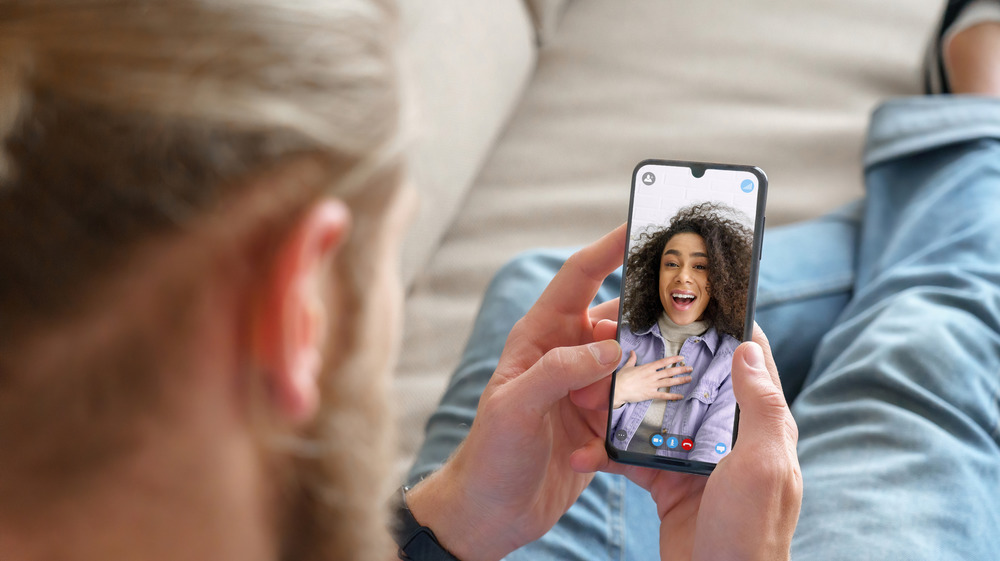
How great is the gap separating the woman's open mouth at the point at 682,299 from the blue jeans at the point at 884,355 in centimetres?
19

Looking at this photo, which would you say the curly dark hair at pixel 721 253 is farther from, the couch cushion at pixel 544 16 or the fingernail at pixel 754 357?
the couch cushion at pixel 544 16

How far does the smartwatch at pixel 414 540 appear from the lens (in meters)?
0.61

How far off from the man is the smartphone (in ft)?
0.81

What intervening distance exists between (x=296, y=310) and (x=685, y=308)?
31 cm

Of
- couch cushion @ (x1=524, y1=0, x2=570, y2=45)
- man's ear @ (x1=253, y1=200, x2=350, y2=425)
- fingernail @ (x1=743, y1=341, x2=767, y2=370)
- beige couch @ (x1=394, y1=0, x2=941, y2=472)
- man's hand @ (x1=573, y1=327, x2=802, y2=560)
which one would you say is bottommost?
man's hand @ (x1=573, y1=327, x2=802, y2=560)

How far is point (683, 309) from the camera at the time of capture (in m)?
0.54

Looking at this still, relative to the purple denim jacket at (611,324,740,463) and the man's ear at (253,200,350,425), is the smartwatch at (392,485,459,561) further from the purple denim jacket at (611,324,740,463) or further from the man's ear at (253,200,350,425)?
the man's ear at (253,200,350,425)

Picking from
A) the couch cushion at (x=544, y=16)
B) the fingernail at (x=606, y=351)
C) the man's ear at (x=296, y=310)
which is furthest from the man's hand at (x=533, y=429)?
the couch cushion at (x=544, y=16)

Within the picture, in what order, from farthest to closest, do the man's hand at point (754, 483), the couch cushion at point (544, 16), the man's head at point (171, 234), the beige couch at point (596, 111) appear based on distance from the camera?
the couch cushion at point (544, 16) → the beige couch at point (596, 111) → the man's hand at point (754, 483) → the man's head at point (171, 234)

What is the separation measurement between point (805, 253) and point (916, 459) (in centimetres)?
27

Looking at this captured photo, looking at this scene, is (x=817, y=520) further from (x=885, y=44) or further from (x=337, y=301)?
(x=885, y=44)

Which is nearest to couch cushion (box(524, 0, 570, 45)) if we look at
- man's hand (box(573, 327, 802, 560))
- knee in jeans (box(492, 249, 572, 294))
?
knee in jeans (box(492, 249, 572, 294))

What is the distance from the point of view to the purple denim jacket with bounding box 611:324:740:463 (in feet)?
1.74

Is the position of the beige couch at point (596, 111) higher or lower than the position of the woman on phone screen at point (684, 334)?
higher
